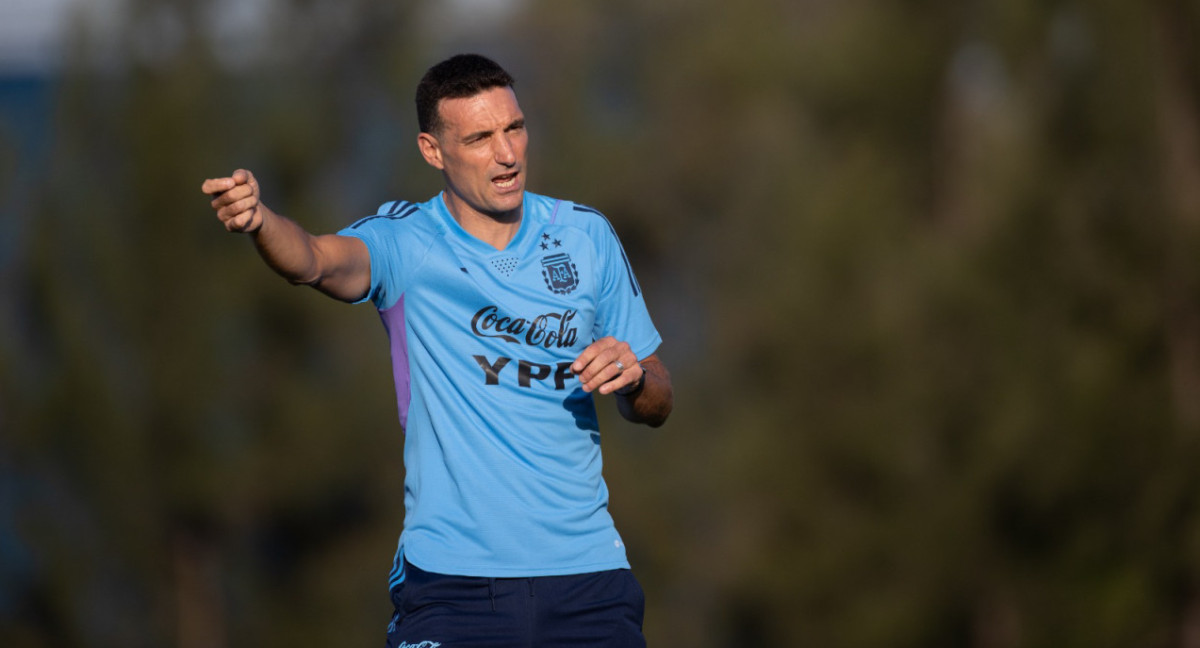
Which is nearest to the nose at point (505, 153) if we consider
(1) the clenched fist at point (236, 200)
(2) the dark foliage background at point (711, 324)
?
(1) the clenched fist at point (236, 200)

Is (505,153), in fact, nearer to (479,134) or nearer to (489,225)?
(479,134)

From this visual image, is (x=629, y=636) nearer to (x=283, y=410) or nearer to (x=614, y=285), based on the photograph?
(x=614, y=285)

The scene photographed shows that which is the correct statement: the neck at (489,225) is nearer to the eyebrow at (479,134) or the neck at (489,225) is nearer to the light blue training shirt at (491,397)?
the light blue training shirt at (491,397)

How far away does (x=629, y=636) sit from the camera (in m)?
4.45

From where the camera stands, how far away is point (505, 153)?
456cm

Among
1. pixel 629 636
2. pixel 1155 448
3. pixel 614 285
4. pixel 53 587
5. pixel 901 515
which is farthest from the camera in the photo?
pixel 901 515

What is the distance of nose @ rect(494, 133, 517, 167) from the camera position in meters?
4.56

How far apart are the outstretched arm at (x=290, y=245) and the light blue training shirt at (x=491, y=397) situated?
0.31 feet

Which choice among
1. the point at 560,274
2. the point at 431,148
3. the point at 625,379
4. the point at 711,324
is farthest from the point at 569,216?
the point at 711,324

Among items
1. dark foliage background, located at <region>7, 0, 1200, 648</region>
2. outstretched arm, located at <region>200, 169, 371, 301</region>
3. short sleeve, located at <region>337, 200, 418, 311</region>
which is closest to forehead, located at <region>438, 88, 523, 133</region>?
short sleeve, located at <region>337, 200, 418, 311</region>

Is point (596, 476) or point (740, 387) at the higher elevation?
point (596, 476)

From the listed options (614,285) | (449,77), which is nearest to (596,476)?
(614,285)

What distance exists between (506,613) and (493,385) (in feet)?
2.16

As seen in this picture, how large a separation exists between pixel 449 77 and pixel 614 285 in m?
0.83
